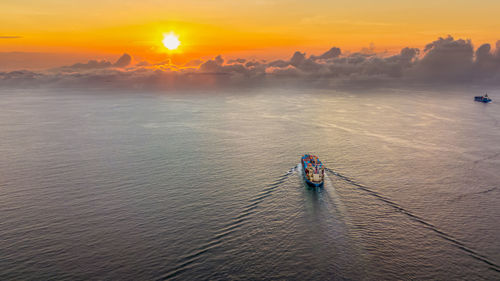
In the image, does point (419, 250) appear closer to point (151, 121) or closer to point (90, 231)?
point (90, 231)

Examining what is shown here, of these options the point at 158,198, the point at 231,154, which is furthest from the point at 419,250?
the point at 231,154

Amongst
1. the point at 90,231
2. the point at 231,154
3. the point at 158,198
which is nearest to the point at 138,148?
the point at 231,154

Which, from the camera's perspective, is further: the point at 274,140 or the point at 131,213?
the point at 274,140

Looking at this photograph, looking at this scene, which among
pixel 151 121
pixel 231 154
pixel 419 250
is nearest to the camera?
pixel 419 250

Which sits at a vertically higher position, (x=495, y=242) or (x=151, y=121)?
(x=151, y=121)

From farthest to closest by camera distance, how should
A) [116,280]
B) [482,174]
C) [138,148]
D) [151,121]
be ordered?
[151,121], [138,148], [482,174], [116,280]

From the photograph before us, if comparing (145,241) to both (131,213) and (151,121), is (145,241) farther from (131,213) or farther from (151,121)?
(151,121)
